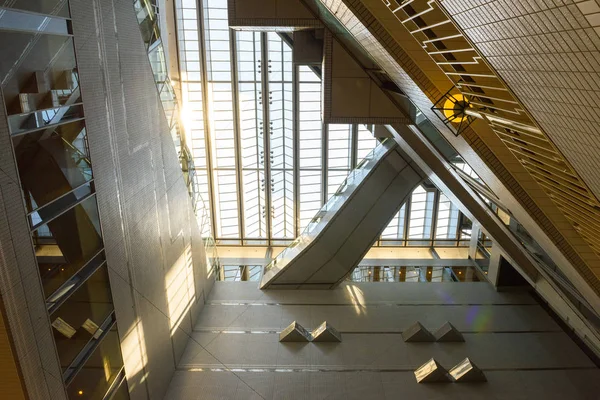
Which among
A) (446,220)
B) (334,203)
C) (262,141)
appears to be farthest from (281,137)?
(446,220)

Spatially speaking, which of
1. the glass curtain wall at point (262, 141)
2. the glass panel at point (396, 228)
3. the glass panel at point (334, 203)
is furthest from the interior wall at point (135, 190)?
the glass panel at point (396, 228)

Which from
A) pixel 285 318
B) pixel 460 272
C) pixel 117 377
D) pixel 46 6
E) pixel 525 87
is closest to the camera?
pixel 525 87

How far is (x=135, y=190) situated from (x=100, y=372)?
3.47 m

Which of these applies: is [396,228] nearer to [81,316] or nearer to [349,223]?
[349,223]

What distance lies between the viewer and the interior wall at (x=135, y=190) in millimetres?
6836

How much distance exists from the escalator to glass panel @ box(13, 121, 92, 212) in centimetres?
983

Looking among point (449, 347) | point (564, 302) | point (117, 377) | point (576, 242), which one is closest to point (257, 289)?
point (449, 347)

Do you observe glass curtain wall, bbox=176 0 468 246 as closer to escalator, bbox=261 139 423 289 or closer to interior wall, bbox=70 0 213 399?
escalator, bbox=261 139 423 289

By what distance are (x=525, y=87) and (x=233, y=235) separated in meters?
20.1

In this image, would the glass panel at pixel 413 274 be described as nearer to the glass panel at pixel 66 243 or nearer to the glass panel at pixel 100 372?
the glass panel at pixel 100 372

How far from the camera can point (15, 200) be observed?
4.75 meters

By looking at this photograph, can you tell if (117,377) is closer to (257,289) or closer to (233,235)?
(257,289)

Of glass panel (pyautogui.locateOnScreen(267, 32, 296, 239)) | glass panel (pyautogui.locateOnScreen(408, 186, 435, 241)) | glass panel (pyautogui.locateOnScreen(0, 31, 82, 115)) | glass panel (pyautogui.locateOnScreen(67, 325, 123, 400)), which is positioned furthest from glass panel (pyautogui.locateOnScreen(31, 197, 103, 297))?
glass panel (pyautogui.locateOnScreen(408, 186, 435, 241))

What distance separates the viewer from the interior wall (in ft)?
22.4
